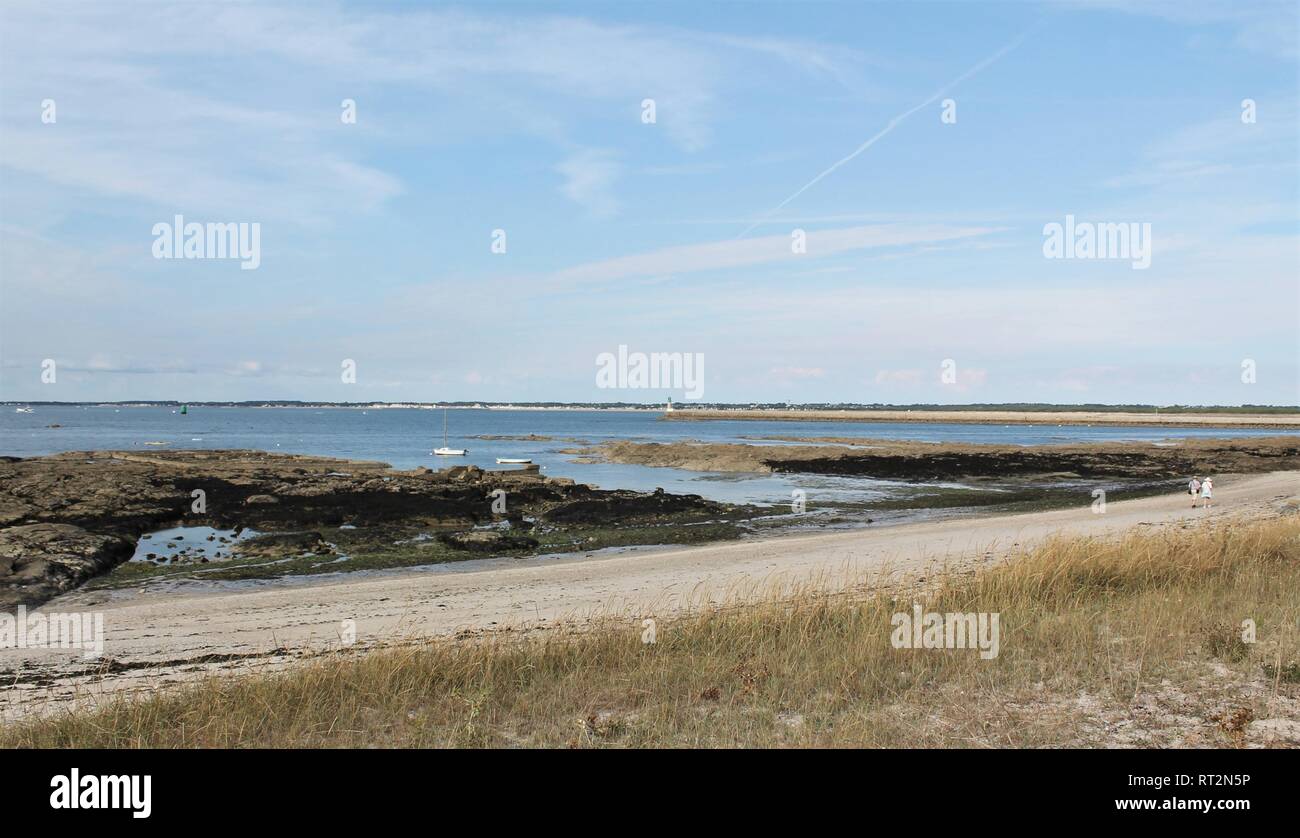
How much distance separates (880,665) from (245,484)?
36.5 m

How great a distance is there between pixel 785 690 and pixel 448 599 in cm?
1021

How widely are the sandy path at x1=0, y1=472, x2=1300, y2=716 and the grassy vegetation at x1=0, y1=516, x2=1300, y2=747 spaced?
1.76 meters

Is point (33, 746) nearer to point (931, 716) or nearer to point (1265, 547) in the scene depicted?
point (931, 716)

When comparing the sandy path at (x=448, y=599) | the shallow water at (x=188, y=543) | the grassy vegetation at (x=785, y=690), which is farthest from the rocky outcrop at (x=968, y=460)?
the grassy vegetation at (x=785, y=690)

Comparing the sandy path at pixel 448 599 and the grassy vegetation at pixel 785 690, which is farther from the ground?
the grassy vegetation at pixel 785 690

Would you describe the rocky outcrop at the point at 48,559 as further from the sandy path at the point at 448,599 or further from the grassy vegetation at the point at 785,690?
the grassy vegetation at the point at 785,690

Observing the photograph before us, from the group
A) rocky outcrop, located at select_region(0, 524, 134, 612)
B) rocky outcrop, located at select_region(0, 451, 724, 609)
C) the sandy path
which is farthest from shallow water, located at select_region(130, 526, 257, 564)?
the sandy path

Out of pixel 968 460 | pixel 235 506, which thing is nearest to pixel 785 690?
pixel 235 506

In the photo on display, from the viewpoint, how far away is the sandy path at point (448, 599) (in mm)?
10945

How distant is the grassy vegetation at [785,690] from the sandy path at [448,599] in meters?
1.76

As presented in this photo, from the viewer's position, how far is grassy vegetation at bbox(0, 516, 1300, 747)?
20.1 ft

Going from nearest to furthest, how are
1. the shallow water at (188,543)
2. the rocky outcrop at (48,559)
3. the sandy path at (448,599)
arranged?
the sandy path at (448,599) → the rocky outcrop at (48,559) → the shallow water at (188,543)

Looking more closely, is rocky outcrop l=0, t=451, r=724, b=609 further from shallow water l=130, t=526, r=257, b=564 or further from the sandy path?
the sandy path

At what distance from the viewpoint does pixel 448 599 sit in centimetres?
1591
